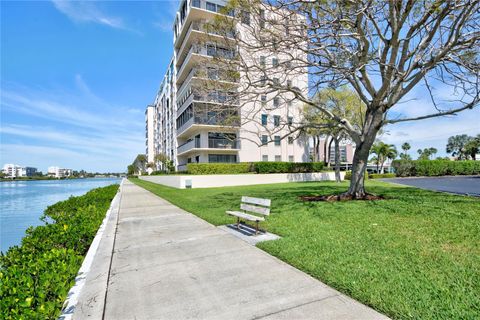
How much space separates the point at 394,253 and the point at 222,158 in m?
28.4

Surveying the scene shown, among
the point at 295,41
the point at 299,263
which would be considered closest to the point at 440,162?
the point at 295,41

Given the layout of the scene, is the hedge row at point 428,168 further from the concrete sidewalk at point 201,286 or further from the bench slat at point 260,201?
the concrete sidewalk at point 201,286

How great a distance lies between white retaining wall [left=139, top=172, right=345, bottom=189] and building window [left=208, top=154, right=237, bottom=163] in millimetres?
5742

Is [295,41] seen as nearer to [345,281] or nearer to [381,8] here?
[381,8]

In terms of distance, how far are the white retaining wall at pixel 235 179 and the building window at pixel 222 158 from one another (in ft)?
18.8

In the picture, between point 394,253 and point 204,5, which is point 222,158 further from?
point 394,253

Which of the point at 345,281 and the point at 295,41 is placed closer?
the point at 345,281

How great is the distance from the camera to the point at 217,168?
2606cm

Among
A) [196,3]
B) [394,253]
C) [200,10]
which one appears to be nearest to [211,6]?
[196,3]

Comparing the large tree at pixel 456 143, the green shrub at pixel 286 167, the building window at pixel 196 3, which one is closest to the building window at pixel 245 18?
the green shrub at pixel 286 167

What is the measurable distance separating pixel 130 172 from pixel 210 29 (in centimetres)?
10905

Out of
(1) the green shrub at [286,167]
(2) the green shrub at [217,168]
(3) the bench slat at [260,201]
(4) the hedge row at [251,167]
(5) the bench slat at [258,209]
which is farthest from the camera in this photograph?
(1) the green shrub at [286,167]

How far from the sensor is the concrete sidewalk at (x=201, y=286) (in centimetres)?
325

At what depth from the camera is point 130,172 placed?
110 metres
